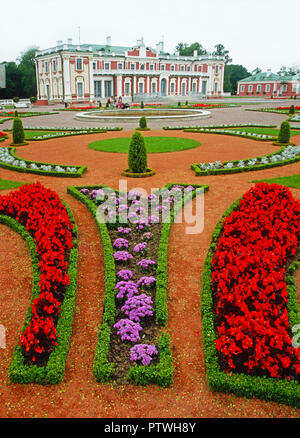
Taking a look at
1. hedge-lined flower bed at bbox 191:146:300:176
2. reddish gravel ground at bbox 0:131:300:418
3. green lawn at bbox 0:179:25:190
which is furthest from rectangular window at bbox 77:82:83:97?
reddish gravel ground at bbox 0:131:300:418

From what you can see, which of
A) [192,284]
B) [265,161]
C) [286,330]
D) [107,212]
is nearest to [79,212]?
[107,212]

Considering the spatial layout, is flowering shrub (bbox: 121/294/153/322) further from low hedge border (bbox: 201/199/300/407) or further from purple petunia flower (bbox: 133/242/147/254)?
purple petunia flower (bbox: 133/242/147/254)

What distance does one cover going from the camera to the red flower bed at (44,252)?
167 inches

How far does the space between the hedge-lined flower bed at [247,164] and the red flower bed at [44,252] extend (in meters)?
5.52

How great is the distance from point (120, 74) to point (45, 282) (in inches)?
2177

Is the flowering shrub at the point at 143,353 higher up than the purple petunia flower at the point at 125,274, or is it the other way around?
the purple petunia flower at the point at 125,274

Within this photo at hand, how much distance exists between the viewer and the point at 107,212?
827cm

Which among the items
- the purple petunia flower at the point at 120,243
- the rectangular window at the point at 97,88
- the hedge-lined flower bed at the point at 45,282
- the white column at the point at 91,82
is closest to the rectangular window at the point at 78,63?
the white column at the point at 91,82

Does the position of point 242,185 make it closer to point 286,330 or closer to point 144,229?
point 144,229

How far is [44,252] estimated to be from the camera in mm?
5996

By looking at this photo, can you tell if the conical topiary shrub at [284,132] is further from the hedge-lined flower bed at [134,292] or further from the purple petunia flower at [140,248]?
the purple petunia flower at [140,248]

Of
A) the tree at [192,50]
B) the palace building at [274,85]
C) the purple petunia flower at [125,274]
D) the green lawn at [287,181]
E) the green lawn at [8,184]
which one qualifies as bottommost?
the purple petunia flower at [125,274]

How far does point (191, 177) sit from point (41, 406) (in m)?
8.56

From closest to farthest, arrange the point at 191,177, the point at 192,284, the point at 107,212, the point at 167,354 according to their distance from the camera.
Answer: the point at 167,354 → the point at 192,284 → the point at 107,212 → the point at 191,177
